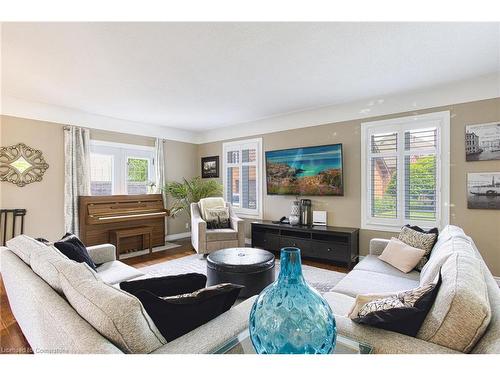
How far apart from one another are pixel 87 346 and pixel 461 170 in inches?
166

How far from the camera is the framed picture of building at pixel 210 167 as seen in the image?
6.24 m

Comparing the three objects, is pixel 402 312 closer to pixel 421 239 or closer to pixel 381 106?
pixel 421 239

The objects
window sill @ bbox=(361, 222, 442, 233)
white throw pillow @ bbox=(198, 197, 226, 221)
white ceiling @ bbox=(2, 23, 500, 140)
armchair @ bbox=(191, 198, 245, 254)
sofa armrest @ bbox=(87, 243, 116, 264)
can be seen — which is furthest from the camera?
white throw pillow @ bbox=(198, 197, 226, 221)

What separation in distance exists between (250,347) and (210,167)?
17.9 feet

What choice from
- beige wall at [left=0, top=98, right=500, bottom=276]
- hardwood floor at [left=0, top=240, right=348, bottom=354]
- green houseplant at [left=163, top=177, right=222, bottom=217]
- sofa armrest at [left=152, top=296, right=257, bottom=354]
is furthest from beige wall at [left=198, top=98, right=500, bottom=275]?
sofa armrest at [left=152, top=296, right=257, bottom=354]

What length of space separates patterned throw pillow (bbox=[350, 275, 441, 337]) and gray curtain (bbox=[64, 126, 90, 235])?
480cm

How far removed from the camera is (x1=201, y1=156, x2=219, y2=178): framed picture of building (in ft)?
20.5

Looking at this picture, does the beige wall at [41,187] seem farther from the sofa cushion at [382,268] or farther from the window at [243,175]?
the sofa cushion at [382,268]

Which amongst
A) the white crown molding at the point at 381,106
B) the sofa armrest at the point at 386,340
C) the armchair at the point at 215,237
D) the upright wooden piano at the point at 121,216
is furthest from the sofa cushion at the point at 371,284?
the upright wooden piano at the point at 121,216

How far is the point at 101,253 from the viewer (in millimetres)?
2754

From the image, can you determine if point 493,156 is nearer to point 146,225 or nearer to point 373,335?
point 373,335

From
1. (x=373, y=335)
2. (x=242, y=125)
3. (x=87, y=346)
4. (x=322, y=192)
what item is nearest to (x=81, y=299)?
(x=87, y=346)

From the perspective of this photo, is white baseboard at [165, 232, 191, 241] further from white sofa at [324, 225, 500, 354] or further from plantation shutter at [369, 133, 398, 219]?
white sofa at [324, 225, 500, 354]

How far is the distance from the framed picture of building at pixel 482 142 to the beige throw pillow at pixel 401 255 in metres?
1.66
